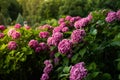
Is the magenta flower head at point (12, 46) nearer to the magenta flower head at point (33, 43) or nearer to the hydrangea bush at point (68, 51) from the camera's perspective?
the hydrangea bush at point (68, 51)

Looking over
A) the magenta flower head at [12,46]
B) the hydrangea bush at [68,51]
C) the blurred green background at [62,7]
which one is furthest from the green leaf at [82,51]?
the blurred green background at [62,7]

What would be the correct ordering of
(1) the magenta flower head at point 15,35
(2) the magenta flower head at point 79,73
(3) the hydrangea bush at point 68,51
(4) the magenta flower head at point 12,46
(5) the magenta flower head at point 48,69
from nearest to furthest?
(2) the magenta flower head at point 79,73 < (3) the hydrangea bush at point 68,51 < (5) the magenta flower head at point 48,69 < (4) the magenta flower head at point 12,46 < (1) the magenta flower head at point 15,35

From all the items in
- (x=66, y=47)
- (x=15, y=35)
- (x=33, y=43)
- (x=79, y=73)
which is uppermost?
(x=15, y=35)

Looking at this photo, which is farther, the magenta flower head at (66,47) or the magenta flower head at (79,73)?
the magenta flower head at (66,47)

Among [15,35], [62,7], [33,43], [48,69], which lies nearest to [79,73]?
[48,69]

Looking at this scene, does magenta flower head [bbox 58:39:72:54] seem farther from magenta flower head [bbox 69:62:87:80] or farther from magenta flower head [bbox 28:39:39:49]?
magenta flower head [bbox 28:39:39:49]

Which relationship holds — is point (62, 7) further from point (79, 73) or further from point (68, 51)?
point (79, 73)

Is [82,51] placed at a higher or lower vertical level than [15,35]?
lower

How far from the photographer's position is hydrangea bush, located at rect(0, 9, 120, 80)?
3697mm

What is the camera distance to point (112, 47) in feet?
13.1

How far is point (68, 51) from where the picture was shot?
3.77 m

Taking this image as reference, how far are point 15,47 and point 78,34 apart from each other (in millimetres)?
1330

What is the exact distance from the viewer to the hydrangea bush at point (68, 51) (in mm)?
3697

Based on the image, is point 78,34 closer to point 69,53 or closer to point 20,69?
point 69,53
